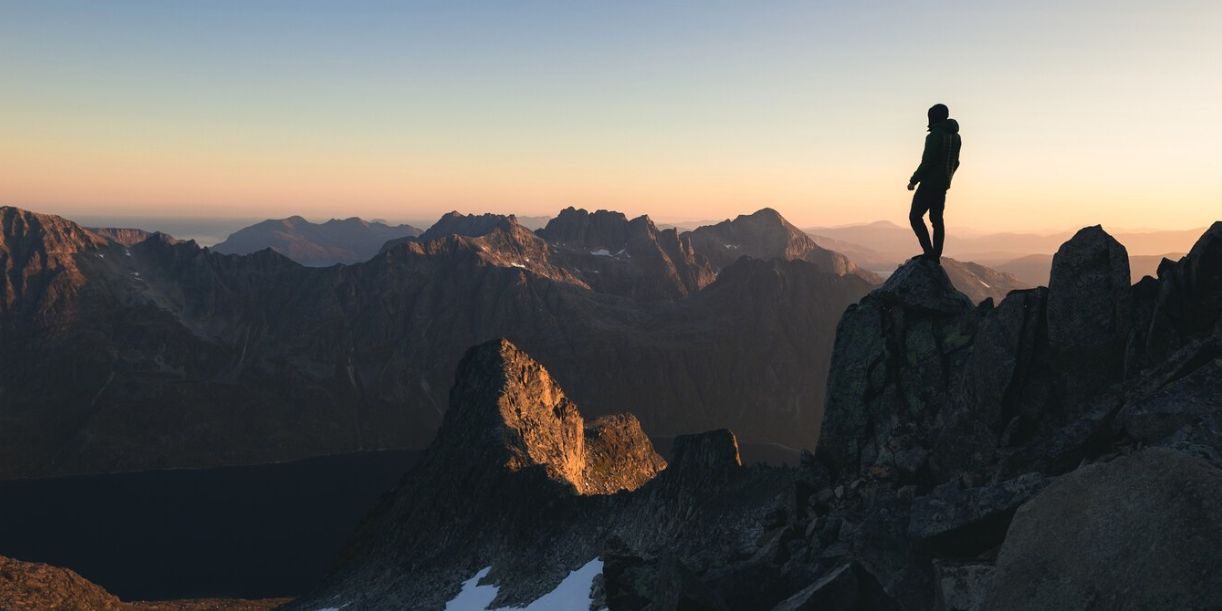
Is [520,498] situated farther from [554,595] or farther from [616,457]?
[616,457]

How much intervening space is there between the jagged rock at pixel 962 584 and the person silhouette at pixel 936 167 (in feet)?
53.0

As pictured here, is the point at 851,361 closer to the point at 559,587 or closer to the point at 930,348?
the point at 930,348

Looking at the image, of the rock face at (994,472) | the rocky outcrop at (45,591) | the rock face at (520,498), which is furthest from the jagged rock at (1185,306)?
the rocky outcrop at (45,591)

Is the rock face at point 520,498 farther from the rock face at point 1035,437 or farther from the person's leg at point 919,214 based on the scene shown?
the person's leg at point 919,214

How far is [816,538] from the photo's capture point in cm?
2469

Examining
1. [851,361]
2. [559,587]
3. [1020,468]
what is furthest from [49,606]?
[1020,468]

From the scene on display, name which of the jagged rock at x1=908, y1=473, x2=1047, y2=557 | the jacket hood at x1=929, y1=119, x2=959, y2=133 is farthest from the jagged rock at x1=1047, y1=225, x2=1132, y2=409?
the jagged rock at x1=908, y1=473, x2=1047, y2=557

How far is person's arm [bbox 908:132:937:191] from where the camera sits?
28.0 metres

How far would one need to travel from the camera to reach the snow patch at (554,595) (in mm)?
55656

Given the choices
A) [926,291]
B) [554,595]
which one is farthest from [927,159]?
[554,595]

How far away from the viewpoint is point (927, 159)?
28.2 meters

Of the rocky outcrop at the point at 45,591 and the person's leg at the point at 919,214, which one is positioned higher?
the person's leg at the point at 919,214

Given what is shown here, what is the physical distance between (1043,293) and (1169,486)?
1543cm

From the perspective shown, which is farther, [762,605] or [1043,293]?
[1043,293]
